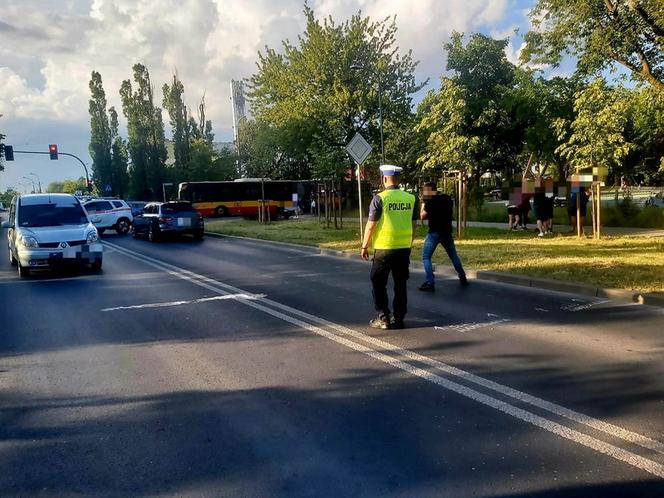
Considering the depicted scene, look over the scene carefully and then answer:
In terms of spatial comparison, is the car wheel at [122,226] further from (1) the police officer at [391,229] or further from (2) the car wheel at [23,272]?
(1) the police officer at [391,229]

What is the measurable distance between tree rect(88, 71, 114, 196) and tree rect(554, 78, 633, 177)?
216 feet

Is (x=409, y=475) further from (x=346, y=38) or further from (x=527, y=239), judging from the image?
(x=346, y=38)

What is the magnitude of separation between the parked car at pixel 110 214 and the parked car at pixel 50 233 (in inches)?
541

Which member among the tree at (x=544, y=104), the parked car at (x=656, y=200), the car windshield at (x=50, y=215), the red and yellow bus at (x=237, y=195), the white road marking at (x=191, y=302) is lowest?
the white road marking at (x=191, y=302)

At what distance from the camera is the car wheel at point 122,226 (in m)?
28.1

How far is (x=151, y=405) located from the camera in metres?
4.60

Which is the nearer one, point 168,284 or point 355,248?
point 168,284

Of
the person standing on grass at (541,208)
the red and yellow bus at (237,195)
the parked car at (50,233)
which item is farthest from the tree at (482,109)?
the red and yellow bus at (237,195)

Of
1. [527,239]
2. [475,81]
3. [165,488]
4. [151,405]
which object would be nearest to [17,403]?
[151,405]

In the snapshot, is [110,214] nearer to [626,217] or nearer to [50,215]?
[50,215]

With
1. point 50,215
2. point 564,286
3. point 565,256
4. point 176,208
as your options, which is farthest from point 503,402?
point 176,208

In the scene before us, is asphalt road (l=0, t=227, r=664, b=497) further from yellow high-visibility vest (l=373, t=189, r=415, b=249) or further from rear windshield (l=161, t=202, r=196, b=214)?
rear windshield (l=161, t=202, r=196, b=214)

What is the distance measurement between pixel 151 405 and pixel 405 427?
205cm

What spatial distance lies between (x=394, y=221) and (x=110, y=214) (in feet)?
79.3
